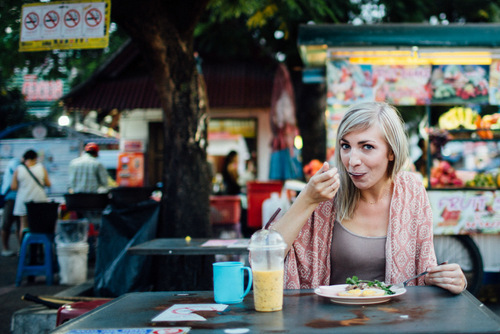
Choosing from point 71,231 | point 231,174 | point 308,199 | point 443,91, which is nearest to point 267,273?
point 308,199

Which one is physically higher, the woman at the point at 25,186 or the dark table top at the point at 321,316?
the woman at the point at 25,186

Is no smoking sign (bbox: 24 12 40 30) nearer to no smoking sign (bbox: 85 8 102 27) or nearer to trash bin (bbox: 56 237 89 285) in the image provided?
no smoking sign (bbox: 85 8 102 27)

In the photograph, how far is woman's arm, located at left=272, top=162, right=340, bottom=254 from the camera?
2.35 metres

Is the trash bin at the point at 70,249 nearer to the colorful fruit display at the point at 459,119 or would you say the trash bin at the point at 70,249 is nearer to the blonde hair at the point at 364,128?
the colorful fruit display at the point at 459,119

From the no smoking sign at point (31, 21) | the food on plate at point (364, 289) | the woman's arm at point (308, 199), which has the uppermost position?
the no smoking sign at point (31, 21)

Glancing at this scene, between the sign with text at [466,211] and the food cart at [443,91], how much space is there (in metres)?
0.01

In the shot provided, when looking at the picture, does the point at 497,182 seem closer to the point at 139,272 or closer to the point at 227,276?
the point at 139,272

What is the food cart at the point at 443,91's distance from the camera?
651 cm

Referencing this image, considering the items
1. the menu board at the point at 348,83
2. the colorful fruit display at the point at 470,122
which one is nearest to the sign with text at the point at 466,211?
the colorful fruit display at the point at 470,122

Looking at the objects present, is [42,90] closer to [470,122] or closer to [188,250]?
[470,122]

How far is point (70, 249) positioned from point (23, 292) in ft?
2.80

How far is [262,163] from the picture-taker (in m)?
13.2

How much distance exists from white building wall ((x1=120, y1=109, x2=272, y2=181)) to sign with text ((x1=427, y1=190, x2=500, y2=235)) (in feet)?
21.6

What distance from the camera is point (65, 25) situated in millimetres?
5000
